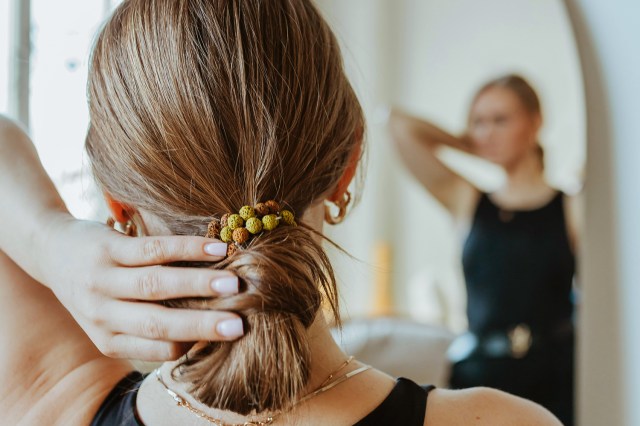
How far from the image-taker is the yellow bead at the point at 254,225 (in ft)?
1.64

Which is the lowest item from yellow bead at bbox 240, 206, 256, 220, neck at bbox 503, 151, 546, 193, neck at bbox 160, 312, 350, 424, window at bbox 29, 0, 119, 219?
neck at bbox 160, 312, 350, 424

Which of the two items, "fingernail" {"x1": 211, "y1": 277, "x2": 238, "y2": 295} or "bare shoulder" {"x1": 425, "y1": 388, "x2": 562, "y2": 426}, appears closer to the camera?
"fingernail" {"x1": 211, "y1": 277, "x2": 238, "y2": 295}

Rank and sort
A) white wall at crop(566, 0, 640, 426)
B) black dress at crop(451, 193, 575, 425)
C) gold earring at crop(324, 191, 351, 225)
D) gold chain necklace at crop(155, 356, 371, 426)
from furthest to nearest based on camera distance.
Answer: black dress at crop(451, 193, 575, 425)
white wall at crop(566, 0, 640, 426)
gold earring at crop(324, 191, 351, 225)
gold chain necklace at crop(155, 356, 371, 426)

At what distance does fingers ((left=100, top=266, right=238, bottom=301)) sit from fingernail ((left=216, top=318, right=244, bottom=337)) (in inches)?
0.8

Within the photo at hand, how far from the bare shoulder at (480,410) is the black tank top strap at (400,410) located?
0.03 ft

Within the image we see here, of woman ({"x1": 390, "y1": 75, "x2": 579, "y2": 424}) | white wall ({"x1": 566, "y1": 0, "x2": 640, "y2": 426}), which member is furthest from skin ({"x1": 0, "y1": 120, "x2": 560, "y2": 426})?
woman ({"x1": 390, "y1": 75, "x2": 579, "y2": 424})

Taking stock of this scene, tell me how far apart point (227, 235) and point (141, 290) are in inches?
3.0

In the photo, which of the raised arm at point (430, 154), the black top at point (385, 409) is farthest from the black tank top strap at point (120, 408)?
the raised arm at point (430, 154)

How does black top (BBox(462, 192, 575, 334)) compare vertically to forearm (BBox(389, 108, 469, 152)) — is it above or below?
below

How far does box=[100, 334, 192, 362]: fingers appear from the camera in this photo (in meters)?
0.49

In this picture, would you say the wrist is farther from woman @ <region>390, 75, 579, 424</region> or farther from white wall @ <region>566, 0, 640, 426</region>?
woman @ <region>390, 75, 579, 424</region>

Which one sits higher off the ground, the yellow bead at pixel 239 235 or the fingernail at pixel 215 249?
the yellow bead at pixel 239 235

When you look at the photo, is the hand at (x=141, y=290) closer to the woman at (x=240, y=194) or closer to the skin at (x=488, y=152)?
the woman at (x=240, y=194)

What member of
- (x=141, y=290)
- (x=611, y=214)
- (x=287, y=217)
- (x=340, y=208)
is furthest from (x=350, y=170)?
(x=611, y=214)
